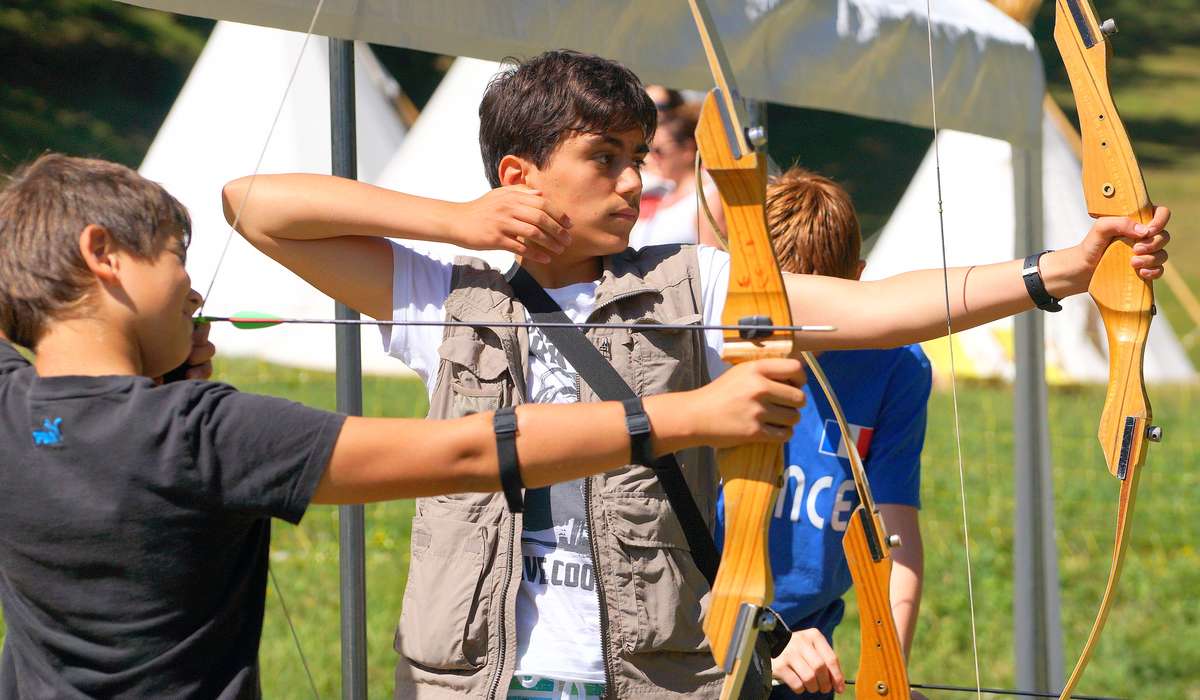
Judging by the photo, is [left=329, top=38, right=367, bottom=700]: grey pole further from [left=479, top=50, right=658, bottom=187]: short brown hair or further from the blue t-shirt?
→ the blue t-shirt

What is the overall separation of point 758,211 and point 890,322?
10.6 inches

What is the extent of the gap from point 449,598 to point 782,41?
1353mm

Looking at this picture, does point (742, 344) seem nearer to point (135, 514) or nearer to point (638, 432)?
point (638, 432)

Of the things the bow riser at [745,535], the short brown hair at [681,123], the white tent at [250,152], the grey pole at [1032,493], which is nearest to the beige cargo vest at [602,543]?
the bow riser at [745,535]

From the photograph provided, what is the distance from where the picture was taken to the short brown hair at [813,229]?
1814 millimetres

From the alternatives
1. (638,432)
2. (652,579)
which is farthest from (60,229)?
(652,579)

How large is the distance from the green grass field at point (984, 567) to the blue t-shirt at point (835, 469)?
5.82 feet

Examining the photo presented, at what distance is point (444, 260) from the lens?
154 centimetres

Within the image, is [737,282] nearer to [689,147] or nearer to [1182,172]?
[689,147]

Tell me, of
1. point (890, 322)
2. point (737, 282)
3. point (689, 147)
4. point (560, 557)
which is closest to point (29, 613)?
point (560, 557)

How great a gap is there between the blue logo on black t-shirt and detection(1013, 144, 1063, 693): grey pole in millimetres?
2301

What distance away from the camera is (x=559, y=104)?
147 centimetres

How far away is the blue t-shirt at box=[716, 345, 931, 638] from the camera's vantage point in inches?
69.8

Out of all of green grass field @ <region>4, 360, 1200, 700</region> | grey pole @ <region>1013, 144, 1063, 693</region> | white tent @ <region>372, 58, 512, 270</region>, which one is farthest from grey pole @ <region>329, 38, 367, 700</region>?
white tent @ <region>372, 58, 512, 270</region>
